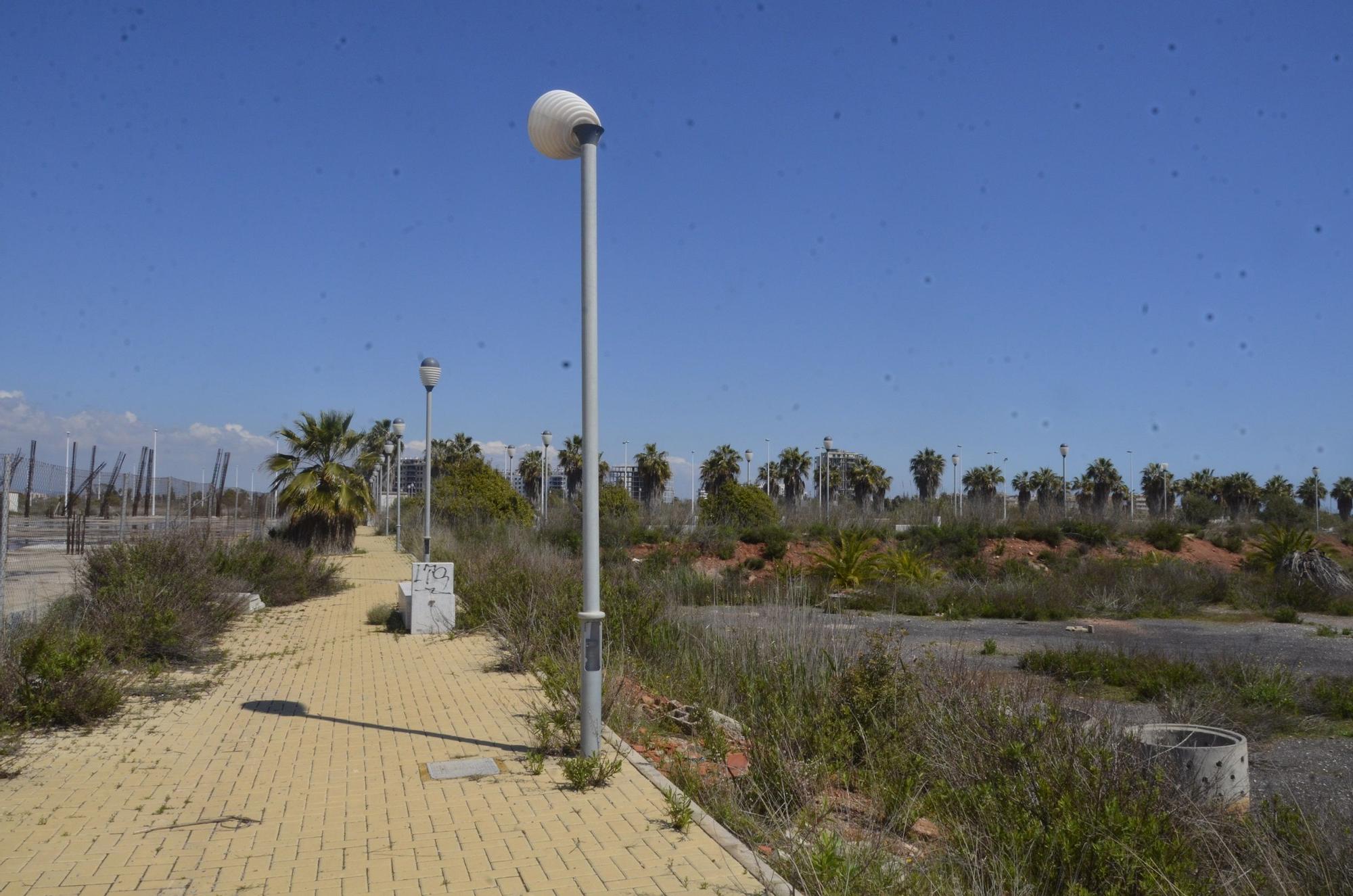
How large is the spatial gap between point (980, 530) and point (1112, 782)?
112 feet

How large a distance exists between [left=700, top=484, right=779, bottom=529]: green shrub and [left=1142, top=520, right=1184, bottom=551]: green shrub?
14.8 meters

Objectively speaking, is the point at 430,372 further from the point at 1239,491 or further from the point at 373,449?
the point at 1239,491

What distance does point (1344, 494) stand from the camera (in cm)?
8250

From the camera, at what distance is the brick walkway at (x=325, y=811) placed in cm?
502

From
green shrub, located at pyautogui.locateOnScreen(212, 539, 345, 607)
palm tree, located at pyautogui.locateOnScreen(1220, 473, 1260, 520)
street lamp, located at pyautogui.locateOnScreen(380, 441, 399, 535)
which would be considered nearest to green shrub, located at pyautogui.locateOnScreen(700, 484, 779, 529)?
street lamp, located at pyautogui.locateOnScreen(380, 441, 399, 535)

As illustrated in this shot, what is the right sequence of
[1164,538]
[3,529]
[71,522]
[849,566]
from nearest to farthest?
[3,529]
[71,522]
[849,566]
[1164,538]

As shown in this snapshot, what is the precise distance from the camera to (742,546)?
3672 cm

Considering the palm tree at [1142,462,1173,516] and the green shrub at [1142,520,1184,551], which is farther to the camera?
the palm tree at [1142,462,1173,516]

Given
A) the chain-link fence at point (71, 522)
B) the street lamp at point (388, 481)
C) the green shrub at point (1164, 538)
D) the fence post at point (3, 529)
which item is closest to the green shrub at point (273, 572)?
the chain-link fence at point (71, 522)

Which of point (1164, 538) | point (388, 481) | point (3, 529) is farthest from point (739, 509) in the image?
point (3, 529)

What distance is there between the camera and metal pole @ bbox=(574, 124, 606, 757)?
707 cm

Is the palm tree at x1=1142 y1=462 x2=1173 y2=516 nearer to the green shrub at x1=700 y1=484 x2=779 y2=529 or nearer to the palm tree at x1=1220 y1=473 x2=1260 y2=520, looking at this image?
the palm tree at x1=1220 y1=473 x2=1260 y2=520

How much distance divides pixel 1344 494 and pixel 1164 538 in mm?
56130

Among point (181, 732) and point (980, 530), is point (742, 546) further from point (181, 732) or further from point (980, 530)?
point (181, 732)
